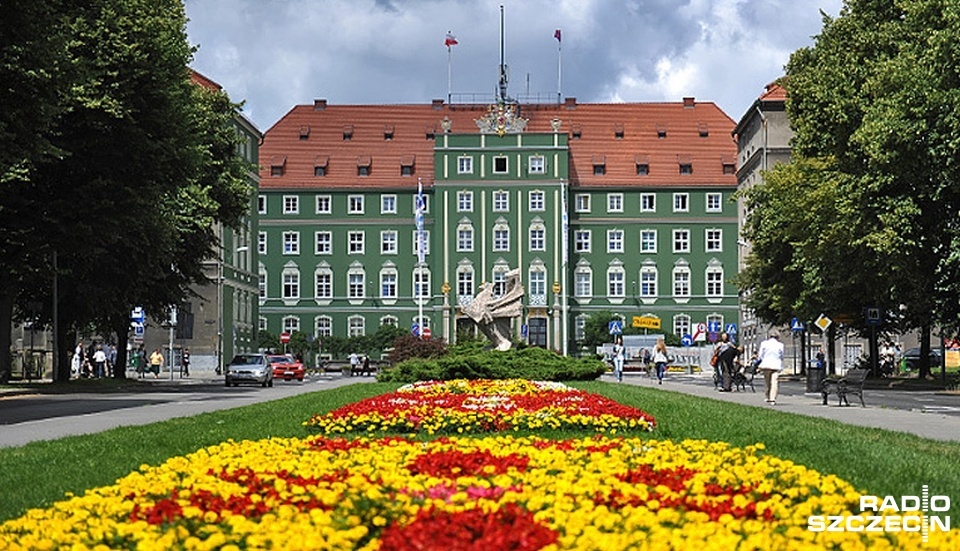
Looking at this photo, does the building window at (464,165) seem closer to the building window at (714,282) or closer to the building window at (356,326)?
the building window at (356,326)

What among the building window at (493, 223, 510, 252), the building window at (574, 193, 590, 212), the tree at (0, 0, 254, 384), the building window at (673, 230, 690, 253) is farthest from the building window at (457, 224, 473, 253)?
the tree at (0, 0, 254, 384)

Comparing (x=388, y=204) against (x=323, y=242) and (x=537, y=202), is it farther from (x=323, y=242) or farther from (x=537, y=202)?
(x=537, y=202)

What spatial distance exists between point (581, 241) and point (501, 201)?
891 cm

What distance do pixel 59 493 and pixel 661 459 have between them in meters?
4.92

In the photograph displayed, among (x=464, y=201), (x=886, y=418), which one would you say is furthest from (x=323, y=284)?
(x=886, y=418)

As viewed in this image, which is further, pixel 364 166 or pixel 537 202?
pixel 364 166

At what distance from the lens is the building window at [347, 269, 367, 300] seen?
5207 inches

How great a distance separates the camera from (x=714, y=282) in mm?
130375

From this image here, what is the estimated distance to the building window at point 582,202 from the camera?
5128 inches

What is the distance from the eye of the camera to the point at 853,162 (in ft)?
157

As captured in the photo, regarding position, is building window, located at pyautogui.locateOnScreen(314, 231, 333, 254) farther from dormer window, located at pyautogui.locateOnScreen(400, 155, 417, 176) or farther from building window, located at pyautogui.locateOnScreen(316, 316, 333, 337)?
dormer window, located at pyautogui.locateOnScreen(400, 155, 417, 176)

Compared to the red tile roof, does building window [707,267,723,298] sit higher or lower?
lower

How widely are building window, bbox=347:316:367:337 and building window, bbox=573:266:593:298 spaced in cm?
1851

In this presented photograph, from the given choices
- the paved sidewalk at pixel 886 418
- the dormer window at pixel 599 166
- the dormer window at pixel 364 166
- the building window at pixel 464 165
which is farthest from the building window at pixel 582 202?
the paved sidewalk at pixel 886 418
